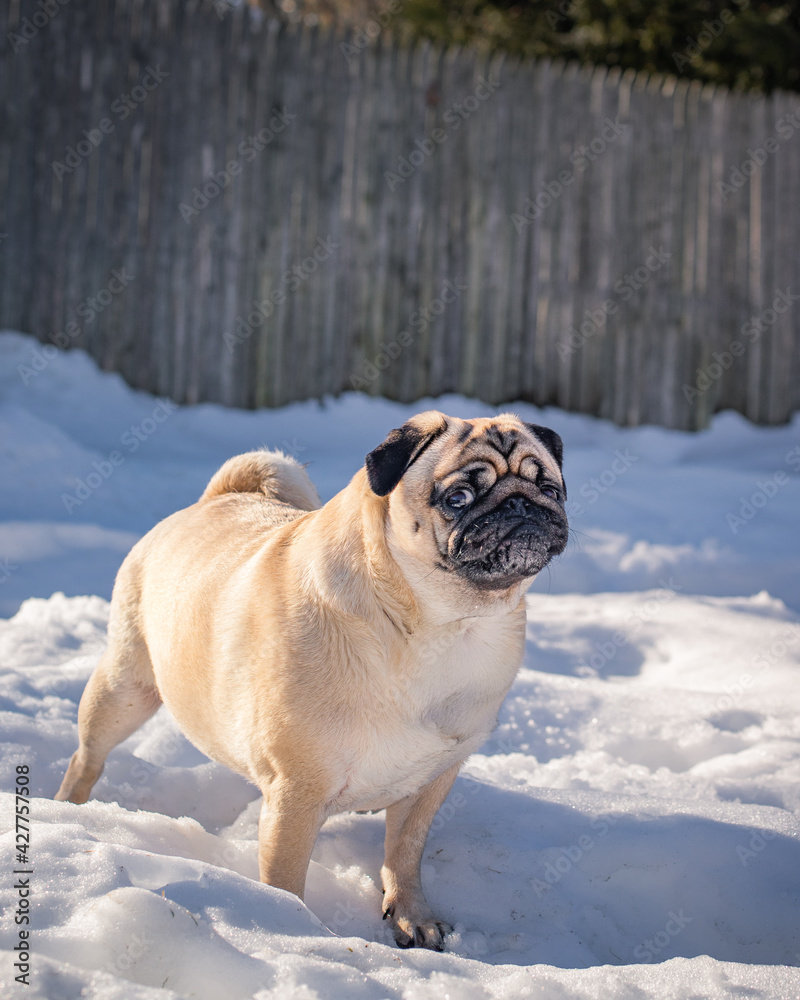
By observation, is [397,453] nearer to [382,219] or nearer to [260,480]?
[260,480]

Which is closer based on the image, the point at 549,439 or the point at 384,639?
the point at 384,639

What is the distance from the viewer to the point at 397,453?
217 centimetres

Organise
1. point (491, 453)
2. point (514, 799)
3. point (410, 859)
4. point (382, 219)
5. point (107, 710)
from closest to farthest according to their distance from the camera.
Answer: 1. point (491, 453)
2. point (410, 859)
3. point (107, 710)
4. point (514, 799)
5. point (382, 219)

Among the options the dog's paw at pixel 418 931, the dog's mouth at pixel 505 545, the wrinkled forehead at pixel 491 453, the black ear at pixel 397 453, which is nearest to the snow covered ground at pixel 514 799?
the dog's paw at pixel 418 931

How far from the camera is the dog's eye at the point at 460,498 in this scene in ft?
6.97

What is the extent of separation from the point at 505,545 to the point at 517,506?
0.43ft

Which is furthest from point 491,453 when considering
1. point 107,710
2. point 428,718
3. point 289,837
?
point 107,710

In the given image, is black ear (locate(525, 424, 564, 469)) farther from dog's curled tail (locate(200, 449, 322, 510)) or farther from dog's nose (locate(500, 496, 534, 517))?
dog's curled tail (locate(200, 449, 322, 510))

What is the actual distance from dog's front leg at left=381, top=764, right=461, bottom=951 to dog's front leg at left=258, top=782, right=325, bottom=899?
36 centimetres

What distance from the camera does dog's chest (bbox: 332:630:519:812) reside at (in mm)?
2090

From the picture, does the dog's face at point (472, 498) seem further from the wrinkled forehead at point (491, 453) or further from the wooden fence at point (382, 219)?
the wooden fence at point (382, 219)

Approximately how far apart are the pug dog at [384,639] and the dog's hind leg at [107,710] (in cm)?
27

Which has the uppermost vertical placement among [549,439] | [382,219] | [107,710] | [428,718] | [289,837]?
[382,219]

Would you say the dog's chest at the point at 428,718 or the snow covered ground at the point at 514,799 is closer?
the snow covered ground at the point at 514,799
